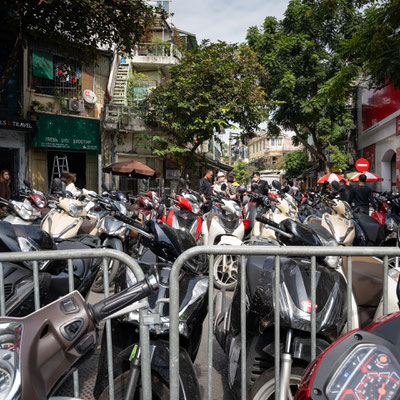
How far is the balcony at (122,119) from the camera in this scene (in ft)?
56.4

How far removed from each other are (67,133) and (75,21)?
5.14 metres

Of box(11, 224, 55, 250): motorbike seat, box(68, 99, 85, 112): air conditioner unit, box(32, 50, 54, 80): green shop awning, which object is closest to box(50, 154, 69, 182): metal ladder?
box(68, 99, 85, 112): air conditioner unit

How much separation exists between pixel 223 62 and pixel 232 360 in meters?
15.1

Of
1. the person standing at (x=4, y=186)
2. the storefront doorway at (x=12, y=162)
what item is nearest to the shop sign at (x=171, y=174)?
the storefront doorway at (x=12, y=162)

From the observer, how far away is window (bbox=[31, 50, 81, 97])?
1446 cm

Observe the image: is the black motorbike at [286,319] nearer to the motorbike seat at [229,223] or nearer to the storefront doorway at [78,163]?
the motorbike seat at [229,223]

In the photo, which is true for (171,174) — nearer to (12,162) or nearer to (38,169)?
(38,169)

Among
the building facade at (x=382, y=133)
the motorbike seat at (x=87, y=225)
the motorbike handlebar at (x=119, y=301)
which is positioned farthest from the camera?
the building facade at (x=382, y=133)

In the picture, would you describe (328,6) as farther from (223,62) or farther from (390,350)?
(223,62)

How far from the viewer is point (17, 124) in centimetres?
1359

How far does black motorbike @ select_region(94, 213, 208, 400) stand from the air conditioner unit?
13.6m

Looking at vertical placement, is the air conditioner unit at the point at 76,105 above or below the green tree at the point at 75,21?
below

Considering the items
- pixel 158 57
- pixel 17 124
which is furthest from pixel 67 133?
pixel 158 57

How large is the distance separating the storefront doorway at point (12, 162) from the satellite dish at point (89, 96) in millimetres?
3586
